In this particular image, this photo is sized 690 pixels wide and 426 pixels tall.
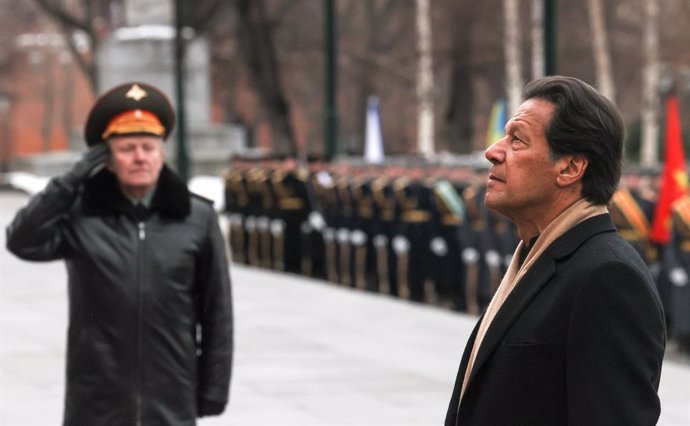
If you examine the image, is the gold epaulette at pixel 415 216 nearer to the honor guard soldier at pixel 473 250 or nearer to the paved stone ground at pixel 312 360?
the paved stone ground at pixel 312 360

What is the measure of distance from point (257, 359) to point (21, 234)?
6573mm

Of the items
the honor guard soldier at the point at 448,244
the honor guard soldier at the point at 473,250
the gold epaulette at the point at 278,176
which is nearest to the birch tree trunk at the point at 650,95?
the gold epaulette at the point at 278,176

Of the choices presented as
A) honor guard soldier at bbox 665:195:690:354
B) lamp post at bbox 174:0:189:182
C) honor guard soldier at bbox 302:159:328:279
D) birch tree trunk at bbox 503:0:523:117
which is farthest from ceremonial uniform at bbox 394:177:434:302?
birch tree trunk at bbox 503:0:523:117

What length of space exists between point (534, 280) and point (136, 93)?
245cm

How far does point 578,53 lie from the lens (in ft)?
144

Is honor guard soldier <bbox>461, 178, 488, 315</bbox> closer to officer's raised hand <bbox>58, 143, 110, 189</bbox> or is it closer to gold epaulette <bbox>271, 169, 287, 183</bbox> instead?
gold epaulette <bbox>271, 169, 287, 183</bbox>

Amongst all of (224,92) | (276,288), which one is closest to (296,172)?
(276,288)

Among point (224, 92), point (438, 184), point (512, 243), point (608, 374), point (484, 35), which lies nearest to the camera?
point (608, 374)

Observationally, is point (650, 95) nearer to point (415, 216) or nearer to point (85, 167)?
point (415, 216)

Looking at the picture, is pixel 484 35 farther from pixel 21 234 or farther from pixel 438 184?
pixel 21 234

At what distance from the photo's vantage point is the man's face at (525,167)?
3285mm

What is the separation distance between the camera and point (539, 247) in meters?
3.32

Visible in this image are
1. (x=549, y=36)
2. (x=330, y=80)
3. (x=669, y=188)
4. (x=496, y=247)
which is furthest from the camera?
(x=330, y=80)

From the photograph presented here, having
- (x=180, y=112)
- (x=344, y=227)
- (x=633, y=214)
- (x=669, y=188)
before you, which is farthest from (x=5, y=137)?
(x=669, y=188)
